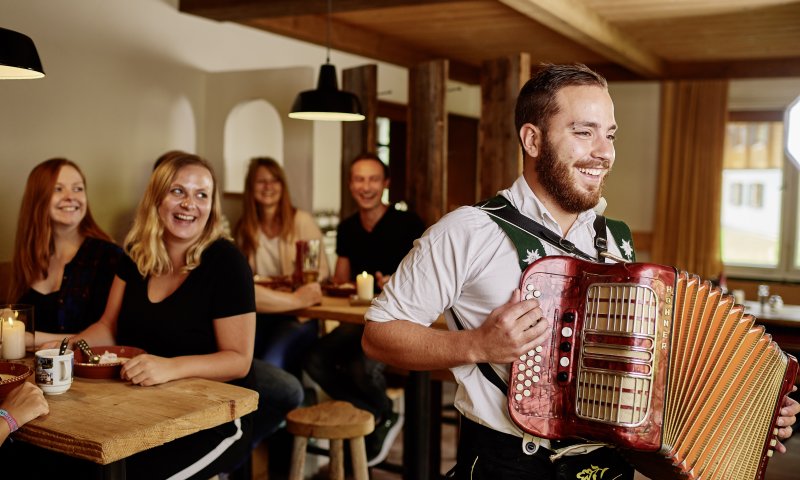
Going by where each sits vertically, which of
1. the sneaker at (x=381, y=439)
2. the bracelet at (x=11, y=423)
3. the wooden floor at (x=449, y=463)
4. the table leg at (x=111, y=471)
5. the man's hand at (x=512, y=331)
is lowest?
the wooden floor at (x=449, y=463)

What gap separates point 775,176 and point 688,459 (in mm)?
6358

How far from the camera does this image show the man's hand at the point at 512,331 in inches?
57.7

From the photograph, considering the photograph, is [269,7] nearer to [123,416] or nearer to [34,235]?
[34,235]

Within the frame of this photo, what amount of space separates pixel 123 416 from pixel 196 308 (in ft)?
1.97

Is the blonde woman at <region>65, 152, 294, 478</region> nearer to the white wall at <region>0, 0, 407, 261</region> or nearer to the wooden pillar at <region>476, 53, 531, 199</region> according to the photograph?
the white wall at <region>0, 0, 407, 261</region>

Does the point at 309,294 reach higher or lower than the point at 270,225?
lower

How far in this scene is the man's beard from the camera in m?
1.62

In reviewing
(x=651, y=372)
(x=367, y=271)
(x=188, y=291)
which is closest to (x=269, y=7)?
(x=367, y=271)

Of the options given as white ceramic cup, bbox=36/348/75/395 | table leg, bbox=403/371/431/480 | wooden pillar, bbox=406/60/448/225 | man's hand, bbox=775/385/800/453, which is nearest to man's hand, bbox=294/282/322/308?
table leg, bbox=403/371/431/480

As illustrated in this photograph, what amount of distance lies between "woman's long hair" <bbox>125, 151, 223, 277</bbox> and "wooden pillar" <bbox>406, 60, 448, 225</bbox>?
2.28 m

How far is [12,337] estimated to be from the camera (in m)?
2.23

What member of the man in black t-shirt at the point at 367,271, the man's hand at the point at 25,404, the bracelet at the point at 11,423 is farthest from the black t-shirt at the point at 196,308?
the man in black t-shirt at the point at 367,271

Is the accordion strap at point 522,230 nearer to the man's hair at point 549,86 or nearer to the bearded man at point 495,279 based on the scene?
the bearded man at point 495,279

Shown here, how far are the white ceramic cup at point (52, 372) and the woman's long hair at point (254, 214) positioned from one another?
2216 mm
